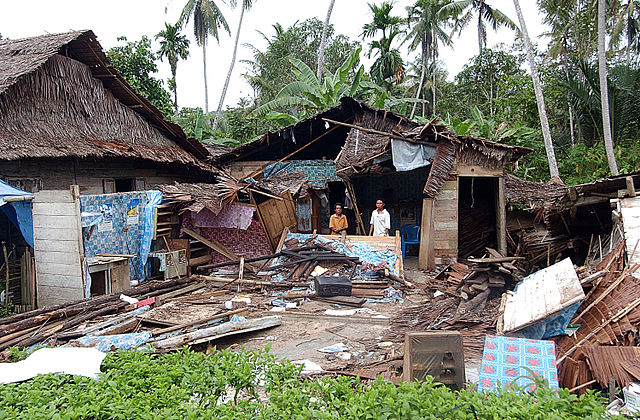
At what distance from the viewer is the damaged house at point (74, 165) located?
917 cm

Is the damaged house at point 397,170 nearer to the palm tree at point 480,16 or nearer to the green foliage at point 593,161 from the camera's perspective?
the green foliage at point 593,161

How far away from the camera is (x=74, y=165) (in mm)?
11453

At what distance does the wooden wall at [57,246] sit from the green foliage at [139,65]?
35.8 feet

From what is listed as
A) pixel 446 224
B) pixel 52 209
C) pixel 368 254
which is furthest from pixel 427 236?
pixel 52 209

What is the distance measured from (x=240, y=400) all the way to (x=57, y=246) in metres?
7.34

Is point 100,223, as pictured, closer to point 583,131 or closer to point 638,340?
point 638,340

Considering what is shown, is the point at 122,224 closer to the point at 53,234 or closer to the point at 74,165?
the point at 53,234

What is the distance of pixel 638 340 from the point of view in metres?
4.75

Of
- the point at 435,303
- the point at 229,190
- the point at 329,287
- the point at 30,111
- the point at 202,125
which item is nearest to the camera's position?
the point at 435,303

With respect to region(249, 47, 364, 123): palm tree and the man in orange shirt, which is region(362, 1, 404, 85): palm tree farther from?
the man in orange shirt

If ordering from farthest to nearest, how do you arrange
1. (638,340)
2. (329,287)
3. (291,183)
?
1. (291,183)
2. (329,287)
3. (638,340)

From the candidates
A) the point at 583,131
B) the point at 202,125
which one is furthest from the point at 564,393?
the point at 202,125

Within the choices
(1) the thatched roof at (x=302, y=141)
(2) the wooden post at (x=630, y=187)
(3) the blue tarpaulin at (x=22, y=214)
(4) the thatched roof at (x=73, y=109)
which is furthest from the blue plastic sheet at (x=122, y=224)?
(2) the wooden post at (x=630, y=187)

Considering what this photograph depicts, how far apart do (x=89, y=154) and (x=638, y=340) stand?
11.1 meters
